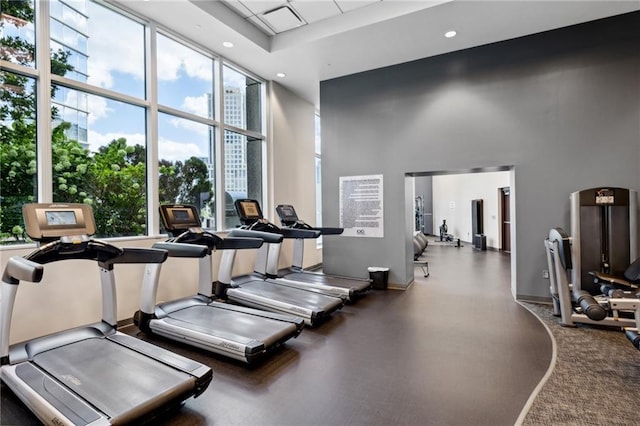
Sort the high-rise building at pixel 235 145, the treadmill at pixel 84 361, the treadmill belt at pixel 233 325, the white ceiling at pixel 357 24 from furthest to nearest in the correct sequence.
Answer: the high-rise building at pixel 235 145, the white ceiling at pixel 357 24, the treadmill belt at pixel 233 325, the treadmill at pixel 84 361

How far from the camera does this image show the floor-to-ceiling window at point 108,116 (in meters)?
3.21

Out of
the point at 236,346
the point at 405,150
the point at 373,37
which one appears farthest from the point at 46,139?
the point at 405,150

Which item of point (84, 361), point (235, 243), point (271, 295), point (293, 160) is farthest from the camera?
point (293, 160)

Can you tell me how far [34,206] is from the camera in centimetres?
252

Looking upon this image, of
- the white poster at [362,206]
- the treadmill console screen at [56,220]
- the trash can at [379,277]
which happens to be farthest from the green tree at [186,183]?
the trash can at [379,277]

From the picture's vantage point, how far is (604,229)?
3969 millimetres

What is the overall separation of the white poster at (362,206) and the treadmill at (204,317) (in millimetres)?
2435

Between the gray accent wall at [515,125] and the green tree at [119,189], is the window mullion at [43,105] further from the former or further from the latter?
the gray accent wall at [515,125]

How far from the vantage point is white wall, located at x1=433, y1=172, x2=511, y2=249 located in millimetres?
10227

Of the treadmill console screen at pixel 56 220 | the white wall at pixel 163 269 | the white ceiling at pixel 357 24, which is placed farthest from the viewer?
the white ceiling at pixel 357 24

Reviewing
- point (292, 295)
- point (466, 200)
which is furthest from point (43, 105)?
point (466, 200)

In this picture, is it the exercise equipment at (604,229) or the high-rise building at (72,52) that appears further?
the exercise equipment at (604,229)

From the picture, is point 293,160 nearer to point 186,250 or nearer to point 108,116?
point 108,116

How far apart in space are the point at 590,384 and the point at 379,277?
321cm
